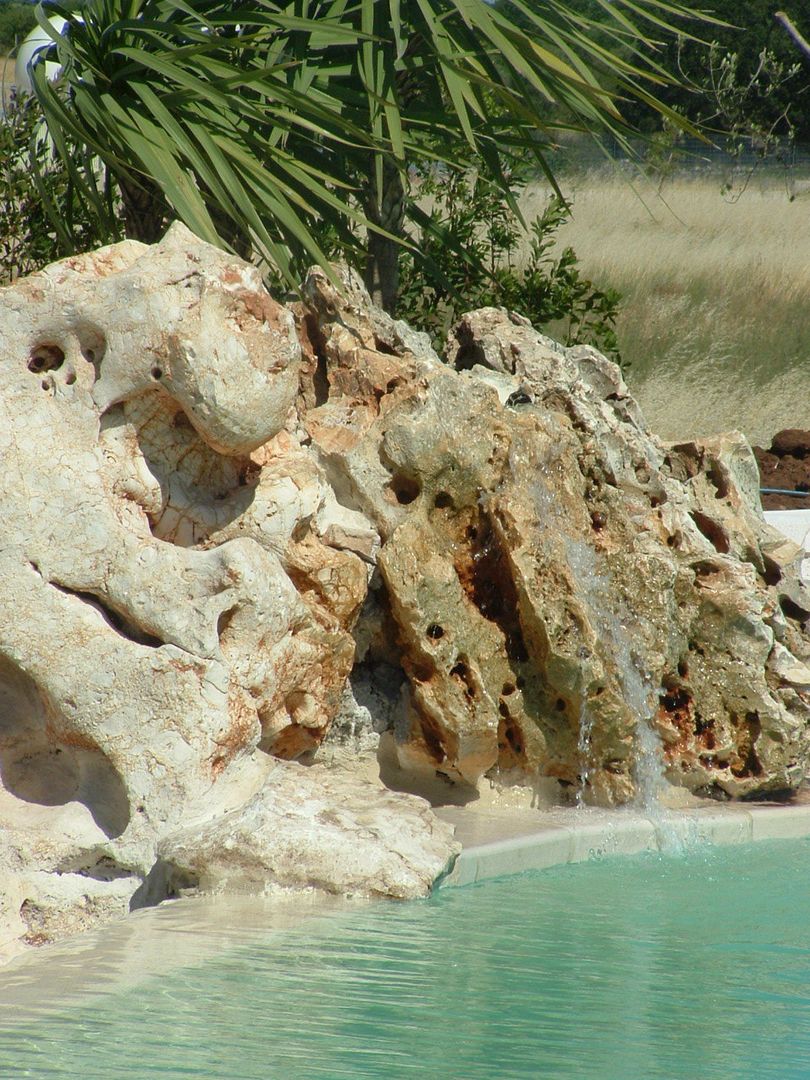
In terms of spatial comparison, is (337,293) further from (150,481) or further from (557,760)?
(557,760)

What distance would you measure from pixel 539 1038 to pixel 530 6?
484 cm

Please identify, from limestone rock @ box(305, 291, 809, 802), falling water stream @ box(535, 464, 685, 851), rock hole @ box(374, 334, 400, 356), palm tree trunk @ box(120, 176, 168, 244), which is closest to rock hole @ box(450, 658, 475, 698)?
limestone rock @ box(305, 291, 809, 802)

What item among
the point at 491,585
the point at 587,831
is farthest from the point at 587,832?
the point at 491,585

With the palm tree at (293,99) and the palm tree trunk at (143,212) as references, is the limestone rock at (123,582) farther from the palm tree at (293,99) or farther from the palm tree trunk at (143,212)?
the palm tree trunk at (143,212)

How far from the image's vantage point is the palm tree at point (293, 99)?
5203 mm

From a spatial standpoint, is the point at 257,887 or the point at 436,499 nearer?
the point at 257,887

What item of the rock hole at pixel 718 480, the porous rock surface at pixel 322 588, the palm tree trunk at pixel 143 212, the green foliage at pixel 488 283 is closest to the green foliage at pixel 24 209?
the palm tree trunk at pixel 143 212

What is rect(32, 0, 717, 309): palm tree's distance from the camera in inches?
205

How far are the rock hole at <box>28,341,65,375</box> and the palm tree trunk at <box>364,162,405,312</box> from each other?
2.68m

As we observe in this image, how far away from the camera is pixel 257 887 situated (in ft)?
12.4

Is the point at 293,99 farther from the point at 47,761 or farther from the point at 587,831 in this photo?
the point at 587,831

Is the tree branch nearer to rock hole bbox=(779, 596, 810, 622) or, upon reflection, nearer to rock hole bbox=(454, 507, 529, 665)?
rock hole bbox=(779, 596, 810, 622)

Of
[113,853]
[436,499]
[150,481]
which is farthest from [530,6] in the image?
[113,853]

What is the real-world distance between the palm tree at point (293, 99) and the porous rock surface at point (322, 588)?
1.89ft
